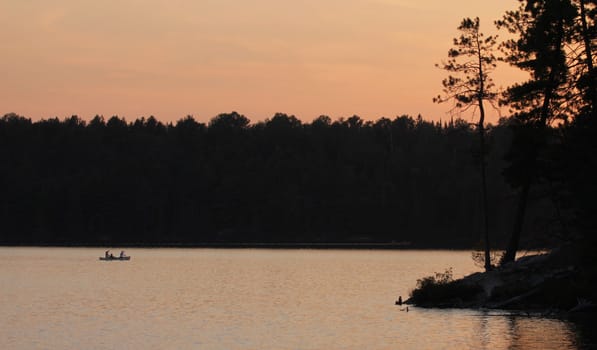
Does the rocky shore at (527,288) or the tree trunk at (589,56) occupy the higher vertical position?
the tree trunk at (589,56)

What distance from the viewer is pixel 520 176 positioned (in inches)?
2781

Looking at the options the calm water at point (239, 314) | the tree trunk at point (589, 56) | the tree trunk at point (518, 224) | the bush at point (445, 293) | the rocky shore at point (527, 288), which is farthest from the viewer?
the tree trunk at point (518, 224)

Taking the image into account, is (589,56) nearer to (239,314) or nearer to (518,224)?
(518,224)

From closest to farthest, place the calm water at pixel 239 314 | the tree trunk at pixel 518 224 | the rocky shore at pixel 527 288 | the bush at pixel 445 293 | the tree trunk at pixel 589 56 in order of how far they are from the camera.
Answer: the calm water at pixel 239 314 < the rocky shore at pixel 527 288 < the tree trunk at pixel 589 56 < the bush at pixel 445 293 < the tree trunk at pixel 518 224

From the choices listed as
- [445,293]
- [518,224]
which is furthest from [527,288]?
[518,224]

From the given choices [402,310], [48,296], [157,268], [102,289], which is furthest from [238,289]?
[157,268]

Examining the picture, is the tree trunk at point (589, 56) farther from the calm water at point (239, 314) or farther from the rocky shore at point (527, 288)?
the calm water at point (239, 314)

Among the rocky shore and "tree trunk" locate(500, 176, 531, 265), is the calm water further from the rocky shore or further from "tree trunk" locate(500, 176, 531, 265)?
"tree trunk" locate(500, 176, 531, 265)

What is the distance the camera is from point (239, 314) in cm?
7019

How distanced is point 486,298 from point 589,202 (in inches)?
471

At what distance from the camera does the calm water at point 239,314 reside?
53.7 meters

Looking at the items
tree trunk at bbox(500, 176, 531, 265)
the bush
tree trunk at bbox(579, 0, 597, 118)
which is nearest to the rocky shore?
the bush

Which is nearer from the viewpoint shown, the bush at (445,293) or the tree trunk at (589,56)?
the tree trunk at (589,56)

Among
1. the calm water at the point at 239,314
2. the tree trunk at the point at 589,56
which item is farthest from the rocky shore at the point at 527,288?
the tree trunk at the point at 589,56
